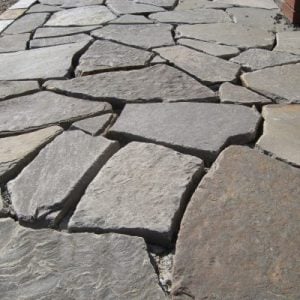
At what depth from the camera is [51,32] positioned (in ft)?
12.7

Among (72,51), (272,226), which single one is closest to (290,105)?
(272,226)

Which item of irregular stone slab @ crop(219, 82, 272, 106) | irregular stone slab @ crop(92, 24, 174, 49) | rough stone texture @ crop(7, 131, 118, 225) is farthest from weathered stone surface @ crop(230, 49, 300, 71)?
rough stone texture @ crop(7, 131, 118, 225)

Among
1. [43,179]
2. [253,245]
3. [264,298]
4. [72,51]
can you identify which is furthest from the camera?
[72,51]

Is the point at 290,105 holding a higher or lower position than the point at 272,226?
lower

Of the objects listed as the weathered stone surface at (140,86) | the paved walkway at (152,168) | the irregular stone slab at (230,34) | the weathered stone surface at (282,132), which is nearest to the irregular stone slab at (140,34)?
the paved walkway at (152,168)

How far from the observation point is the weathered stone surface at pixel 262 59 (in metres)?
2.96

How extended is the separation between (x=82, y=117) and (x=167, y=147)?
544mm

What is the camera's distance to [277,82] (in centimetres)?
268

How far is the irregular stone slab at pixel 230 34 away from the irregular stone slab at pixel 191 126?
1123 millimetres

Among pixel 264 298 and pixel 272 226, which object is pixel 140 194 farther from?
pixel 264 298

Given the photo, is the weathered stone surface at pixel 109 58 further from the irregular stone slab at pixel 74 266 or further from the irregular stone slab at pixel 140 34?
the irregular stone slab at pixel 74 266

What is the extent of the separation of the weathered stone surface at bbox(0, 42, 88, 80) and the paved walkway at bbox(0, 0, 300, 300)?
0.6 inches

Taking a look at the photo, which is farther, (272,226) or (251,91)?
(251,91)

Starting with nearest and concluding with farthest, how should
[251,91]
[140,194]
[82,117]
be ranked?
[140,194], [82,117], [251,91]
